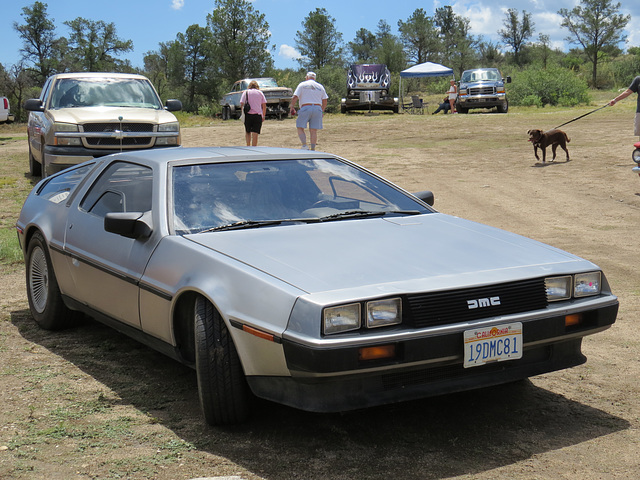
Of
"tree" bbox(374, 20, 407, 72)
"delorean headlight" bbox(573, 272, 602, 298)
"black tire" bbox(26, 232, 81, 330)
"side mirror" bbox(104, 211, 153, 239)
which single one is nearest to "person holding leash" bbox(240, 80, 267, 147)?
"black tire" bbox(26, 232, 81, 330)

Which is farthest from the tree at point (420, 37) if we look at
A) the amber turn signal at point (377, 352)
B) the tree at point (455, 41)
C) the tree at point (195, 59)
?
the amber turn signal at point (377, 352)

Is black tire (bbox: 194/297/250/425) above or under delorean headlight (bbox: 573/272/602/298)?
under

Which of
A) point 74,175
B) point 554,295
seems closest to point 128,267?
point 74,175

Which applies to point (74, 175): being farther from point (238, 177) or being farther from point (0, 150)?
point (0, 150)

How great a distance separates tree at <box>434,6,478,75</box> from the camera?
8450 cm

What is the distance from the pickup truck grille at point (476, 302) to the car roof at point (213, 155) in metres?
1.81

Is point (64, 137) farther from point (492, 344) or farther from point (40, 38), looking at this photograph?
point (40, 38)

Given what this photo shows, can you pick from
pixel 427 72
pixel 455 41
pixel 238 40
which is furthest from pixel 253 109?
pixel 455 41

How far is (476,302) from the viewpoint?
3369mm

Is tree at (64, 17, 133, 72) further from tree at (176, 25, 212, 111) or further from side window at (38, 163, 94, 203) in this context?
side window at (38, 163, 94, 203)

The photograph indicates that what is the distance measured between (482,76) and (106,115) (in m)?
22.2

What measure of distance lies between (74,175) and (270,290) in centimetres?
277

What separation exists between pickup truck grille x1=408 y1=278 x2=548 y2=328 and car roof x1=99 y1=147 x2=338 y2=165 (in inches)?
71.2

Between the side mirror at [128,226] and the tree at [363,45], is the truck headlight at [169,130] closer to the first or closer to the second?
the side mirror at [128,226]
